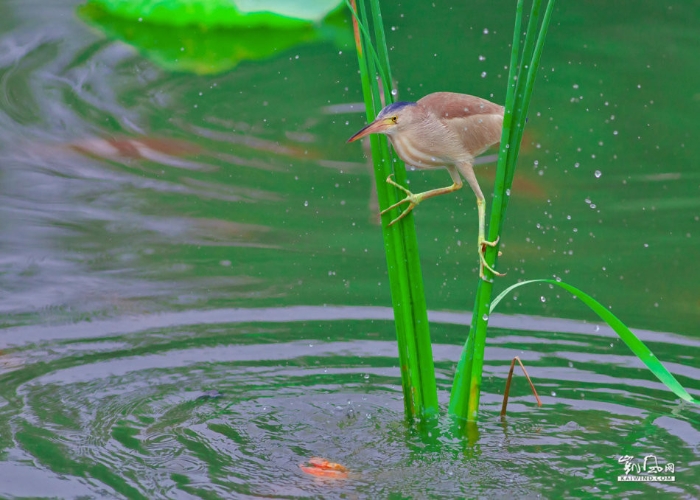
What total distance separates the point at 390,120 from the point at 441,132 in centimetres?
14

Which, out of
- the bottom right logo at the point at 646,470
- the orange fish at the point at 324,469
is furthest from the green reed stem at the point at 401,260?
the bottom right logo at the point at 646,470

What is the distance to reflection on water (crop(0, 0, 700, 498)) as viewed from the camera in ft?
8.09

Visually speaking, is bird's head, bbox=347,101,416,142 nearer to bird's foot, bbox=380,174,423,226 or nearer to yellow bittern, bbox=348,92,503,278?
yellow bittern, bbox=348,92,503,278

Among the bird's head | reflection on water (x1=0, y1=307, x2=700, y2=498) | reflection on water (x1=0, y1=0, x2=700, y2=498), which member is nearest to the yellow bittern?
the bird's head

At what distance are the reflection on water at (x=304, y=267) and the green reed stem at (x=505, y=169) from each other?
15cm

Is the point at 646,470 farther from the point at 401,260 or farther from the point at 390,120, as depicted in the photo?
the point at 390,120

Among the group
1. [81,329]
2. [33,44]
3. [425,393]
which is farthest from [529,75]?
[33,44]

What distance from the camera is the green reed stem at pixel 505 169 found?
85.2 inches

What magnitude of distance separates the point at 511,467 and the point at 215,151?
2758 mm

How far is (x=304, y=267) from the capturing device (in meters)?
3.79

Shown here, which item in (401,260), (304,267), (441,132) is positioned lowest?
(304,267)

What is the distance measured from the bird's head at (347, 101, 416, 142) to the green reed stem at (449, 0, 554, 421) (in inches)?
9.3

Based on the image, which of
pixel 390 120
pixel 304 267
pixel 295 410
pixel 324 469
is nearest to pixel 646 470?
pixel 324 469

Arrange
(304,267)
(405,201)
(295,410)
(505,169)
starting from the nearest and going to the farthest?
(505,169) → (405,201) → (295,410) → (304,267)
